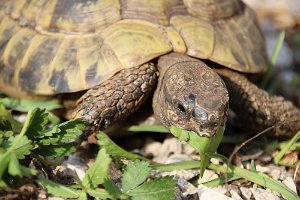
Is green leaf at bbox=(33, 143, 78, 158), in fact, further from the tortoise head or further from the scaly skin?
the tortoise head

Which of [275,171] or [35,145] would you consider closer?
[35,145]

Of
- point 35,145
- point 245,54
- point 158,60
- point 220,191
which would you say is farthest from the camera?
point 245,54

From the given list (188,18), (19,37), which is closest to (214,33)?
(188,18)

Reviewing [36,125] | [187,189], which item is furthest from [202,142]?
[36,125]

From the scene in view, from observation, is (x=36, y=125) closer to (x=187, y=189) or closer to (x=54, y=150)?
(x=54, y=150)

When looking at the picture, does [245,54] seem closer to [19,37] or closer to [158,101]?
[158,101]

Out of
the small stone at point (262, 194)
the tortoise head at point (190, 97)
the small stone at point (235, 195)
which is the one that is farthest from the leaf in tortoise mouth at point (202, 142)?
the small stone at point (262, 194)

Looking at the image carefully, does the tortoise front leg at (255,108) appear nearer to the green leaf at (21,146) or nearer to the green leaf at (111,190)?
the green leaf at (111,190)
